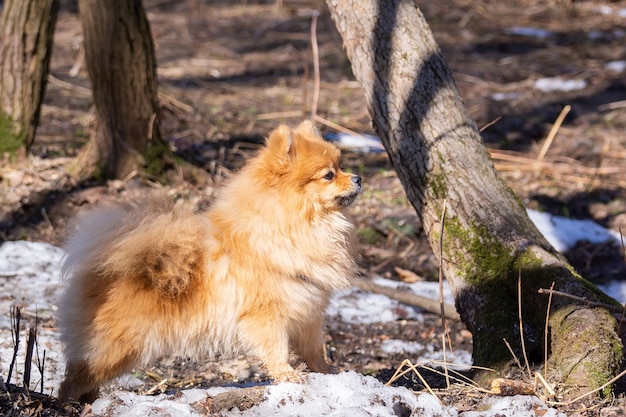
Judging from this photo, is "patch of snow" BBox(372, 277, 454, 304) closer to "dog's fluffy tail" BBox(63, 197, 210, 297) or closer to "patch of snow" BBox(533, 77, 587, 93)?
"dog's fluffy tail" BBox(63, 197, 210, 297)

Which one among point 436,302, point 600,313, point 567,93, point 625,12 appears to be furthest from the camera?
point 625,12

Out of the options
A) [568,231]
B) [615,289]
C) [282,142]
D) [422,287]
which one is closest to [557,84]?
[568,231]

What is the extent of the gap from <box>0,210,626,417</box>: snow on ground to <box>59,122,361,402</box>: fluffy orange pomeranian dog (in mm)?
269

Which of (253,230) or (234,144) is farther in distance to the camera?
(234,144)

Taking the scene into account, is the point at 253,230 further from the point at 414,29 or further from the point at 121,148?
the point at 121,148

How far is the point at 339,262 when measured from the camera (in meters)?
3.74

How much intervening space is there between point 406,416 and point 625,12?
12.3 meters

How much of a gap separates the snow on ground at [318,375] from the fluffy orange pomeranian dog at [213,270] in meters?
0.27

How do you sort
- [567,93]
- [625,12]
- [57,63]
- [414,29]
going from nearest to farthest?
[414,29]
[567,93]
[57,63]
[625,12]

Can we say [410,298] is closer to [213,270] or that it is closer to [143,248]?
[213,270]

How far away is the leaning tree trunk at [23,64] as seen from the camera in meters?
6.55

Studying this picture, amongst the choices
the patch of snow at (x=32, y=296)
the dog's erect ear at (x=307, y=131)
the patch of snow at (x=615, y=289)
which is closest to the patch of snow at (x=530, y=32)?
the patch of snow at (x=615, y=289)

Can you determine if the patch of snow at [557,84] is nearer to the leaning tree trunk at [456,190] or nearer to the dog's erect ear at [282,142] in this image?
the leaning tree trunk at [456,190]

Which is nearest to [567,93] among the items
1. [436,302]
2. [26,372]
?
[436,302]
